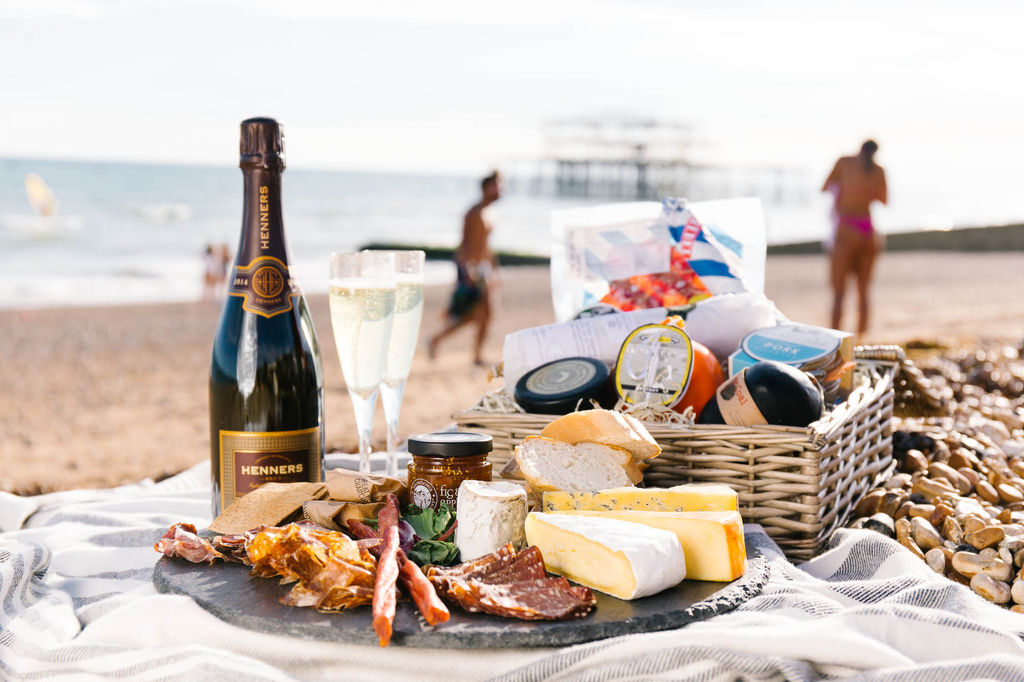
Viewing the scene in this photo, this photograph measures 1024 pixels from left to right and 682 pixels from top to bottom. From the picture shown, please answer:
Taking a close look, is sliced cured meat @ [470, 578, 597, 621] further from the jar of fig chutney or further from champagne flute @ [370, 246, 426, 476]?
champagne flute @ [370, 246, 426, 476]

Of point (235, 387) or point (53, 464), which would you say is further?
point (53, 464)

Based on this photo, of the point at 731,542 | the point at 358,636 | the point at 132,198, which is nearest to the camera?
the point at 358,636

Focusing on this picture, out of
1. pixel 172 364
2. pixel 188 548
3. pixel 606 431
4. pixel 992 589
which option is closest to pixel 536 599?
pixel 606 431

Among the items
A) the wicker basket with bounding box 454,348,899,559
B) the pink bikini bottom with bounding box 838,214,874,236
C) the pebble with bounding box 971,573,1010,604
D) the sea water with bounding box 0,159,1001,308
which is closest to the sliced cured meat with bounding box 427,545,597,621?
the wicker basket with bounding box 454,348,899,559

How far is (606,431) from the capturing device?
1.58 metres

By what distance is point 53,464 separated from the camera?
6.20 metres

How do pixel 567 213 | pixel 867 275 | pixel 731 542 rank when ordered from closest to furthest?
pixel 731 542, pixel 567 213, pixel 867 275

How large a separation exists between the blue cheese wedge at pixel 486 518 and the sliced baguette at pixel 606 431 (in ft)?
0.78

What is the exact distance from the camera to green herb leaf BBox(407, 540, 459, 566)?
1397mm

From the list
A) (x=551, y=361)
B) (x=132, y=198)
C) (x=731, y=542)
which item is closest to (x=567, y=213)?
(x=551, y=361)

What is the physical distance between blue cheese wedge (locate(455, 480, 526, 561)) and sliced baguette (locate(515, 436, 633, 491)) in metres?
0.15

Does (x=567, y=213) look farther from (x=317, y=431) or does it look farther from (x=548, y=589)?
(x=548, y=589)

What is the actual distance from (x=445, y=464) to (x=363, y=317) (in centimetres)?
37

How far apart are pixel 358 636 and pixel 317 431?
640mm
